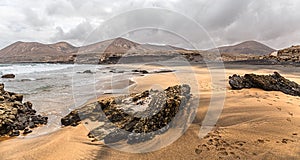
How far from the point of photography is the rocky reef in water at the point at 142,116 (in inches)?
216

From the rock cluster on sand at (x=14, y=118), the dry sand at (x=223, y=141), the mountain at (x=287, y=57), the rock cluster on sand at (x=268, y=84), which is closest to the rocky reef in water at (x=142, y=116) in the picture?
the dry sand at (x=223, y=141)

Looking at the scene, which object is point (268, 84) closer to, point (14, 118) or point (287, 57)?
point (14, 118)

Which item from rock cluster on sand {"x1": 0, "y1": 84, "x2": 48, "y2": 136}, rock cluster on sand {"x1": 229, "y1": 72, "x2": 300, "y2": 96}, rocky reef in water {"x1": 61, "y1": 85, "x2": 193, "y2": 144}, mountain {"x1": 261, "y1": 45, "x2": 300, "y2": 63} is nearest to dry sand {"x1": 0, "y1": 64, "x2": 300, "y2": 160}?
rocky reef in water {"x1": 61, "y1": 85, "x2": 193, "y2": 144}

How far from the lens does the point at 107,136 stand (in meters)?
5.71

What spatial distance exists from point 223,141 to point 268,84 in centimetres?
568

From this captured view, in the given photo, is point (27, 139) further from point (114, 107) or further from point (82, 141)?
point (114, 107)

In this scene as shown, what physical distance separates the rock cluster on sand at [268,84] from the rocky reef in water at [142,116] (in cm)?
423

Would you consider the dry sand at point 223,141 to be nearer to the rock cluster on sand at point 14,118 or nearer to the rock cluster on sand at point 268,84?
the rock cluster on sand at point 14,118

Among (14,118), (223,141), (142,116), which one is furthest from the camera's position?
(14,118)

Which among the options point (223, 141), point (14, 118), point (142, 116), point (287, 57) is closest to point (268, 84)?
point (223, 141)

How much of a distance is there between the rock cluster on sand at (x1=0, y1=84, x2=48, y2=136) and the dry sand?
2.57 feet

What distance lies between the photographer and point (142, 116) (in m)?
5.75

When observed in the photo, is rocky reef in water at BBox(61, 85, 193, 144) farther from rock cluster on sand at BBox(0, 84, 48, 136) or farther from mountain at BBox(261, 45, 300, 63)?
mountain at BBox(261, 45, 300, 63)

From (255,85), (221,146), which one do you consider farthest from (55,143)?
(255,85)
